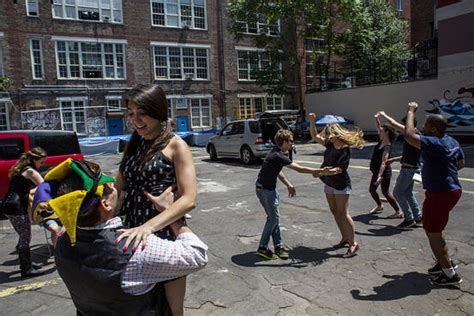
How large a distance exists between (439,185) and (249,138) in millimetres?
10833

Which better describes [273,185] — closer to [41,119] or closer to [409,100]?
[409,100]

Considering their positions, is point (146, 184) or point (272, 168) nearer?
point (146, 184)

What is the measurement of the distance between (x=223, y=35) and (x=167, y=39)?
4.78 metres

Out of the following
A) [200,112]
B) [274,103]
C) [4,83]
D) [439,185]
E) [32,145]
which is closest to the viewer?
[439,185]

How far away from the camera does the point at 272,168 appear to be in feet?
16.7

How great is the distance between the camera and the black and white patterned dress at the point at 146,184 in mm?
2191

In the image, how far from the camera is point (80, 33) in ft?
89.7

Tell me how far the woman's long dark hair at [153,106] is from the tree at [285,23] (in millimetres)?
24912

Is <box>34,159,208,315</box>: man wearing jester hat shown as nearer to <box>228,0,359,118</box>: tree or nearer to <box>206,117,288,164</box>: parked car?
<box>206,117,288,164</box>: parked car

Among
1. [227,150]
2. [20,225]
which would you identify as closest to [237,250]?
[20,225]

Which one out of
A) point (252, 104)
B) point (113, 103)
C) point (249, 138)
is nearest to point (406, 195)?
point (249, 138)

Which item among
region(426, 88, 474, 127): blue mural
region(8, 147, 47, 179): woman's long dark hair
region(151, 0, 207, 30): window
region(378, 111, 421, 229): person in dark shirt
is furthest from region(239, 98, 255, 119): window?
region(8, 147, 47, 179): woman's long dark hair

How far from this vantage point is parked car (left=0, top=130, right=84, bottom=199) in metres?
8.48

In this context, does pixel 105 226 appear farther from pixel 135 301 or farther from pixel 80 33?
pixel 80 33
